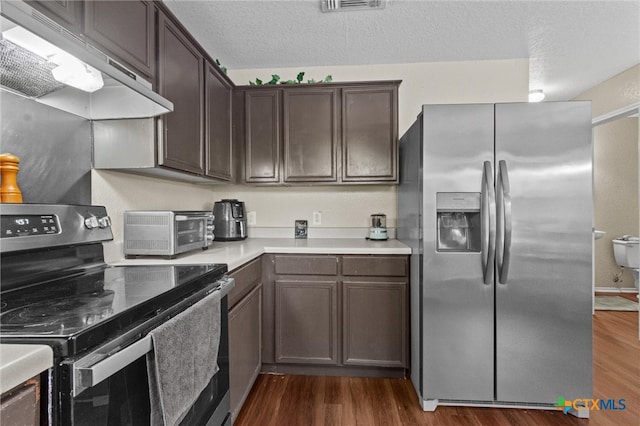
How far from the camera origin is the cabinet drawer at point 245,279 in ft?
5.31

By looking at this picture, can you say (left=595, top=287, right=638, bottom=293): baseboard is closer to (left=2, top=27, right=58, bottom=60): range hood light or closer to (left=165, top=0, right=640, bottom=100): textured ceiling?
(left=165, top=0, right=640, bottom=100): textured ceiling

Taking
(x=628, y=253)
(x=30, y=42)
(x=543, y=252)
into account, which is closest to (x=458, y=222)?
(x=543, y=252)

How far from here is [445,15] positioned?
82.4 inches

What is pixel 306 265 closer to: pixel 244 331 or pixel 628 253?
pixel 244 331

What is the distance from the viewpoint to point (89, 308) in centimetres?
80

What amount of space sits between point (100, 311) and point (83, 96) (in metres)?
1.02

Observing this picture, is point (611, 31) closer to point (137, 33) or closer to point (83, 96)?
point (137, 33)

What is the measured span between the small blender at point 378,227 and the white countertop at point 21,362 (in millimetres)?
2250

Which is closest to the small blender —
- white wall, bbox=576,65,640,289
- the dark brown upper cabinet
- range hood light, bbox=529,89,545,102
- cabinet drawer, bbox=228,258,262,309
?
the dark brown upper cabinet

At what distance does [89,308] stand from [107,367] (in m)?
0.23

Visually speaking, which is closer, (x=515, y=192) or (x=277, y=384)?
(x=515, y=192)

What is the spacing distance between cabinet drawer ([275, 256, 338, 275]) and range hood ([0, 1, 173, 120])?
1.22m

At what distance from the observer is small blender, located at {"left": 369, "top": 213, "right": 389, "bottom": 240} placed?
2.60 metres

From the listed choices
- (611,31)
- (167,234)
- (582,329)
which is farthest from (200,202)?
(611,31)
